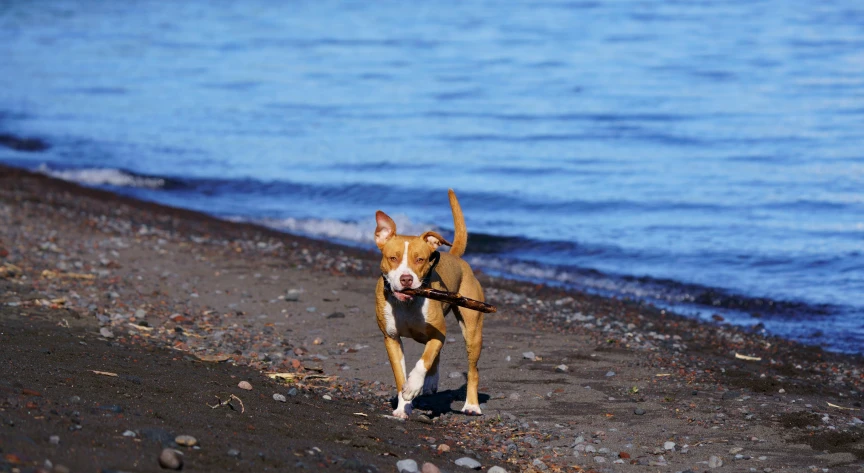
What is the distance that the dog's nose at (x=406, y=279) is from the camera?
24.0 ft

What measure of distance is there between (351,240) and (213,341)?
27.0ft

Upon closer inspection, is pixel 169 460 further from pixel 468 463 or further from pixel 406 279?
pixel 406 279

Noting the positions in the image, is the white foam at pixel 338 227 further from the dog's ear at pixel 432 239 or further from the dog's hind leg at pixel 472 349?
the dog's ear at pixel 432 239

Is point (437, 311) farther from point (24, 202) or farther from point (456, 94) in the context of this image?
point (456, 94)

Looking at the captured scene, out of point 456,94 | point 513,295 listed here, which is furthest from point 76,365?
point 456,94

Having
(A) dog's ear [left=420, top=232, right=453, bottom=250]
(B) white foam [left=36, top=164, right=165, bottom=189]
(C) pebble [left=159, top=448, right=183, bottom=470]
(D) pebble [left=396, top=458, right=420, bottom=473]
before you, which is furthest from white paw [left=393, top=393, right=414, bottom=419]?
(B) white foam [left=36, top=164, right=165, bottom=189]

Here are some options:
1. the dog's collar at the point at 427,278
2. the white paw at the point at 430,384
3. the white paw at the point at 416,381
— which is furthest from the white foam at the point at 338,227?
the white paw at the point at 416,381

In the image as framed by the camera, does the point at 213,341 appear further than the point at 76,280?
No

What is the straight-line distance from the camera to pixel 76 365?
296 inches

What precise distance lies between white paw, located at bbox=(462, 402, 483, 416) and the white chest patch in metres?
0.78

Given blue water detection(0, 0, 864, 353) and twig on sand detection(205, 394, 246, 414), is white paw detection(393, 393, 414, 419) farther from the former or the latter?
blue water detection(0, 0, 864, 353)

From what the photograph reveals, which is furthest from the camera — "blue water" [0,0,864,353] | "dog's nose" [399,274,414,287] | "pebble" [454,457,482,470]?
"blue water" [0,0,864,353]

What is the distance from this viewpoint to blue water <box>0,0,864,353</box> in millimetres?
16250

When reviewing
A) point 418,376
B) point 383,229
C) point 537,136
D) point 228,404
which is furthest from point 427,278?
point 537,136
